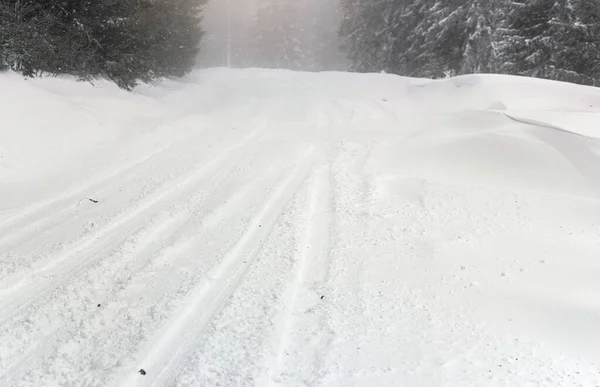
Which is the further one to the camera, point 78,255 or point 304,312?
point 78,255

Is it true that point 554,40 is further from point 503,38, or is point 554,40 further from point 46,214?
point 46,214

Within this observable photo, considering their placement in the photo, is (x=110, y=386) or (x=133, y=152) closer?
(x=110, y=386)

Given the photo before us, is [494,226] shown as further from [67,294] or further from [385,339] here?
[67,294]

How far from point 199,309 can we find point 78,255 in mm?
1645

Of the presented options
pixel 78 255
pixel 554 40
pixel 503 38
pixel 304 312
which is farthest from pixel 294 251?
pixel 503 38

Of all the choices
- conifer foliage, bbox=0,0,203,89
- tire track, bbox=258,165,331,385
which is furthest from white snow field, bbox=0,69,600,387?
conifer foliage, bbox=0,0,203,89

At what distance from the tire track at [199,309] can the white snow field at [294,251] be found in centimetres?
2

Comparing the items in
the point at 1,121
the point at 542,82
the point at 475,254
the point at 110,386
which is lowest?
the point at 110,386

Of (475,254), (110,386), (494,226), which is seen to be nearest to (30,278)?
(110,386)

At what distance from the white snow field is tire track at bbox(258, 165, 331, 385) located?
0.06 feet

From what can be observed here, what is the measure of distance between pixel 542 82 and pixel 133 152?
10.9 meters

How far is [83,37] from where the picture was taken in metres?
11.7

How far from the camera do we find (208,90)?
1866 centimetres

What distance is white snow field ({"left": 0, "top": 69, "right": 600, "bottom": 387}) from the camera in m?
3.14
